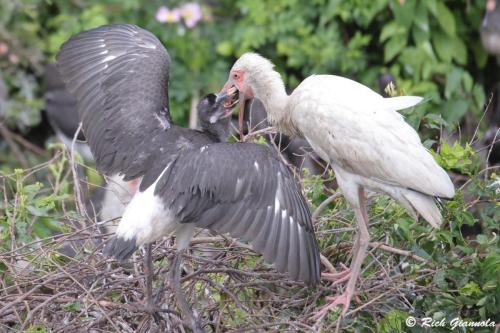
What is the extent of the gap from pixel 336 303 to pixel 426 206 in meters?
0.50

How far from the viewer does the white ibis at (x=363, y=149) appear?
4.11 metres

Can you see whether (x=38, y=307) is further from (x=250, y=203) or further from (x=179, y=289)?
(x=250, y=203)

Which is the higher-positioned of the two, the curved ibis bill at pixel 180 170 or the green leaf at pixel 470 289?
the curved ibis bill at pixel 180 170

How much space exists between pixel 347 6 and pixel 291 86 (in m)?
0.75

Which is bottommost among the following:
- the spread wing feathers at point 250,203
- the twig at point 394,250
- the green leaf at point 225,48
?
the green leaf at point 225,48

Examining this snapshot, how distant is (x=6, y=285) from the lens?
447 cm

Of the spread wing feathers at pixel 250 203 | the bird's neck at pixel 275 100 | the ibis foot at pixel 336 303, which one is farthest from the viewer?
the bird's neck at pixel 275 100

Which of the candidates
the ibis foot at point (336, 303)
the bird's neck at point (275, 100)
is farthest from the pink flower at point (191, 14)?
the ibis foot at point (336, 303)

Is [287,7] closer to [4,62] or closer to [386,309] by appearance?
[4,62]

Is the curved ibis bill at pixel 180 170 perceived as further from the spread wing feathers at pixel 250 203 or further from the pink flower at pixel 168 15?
the pink flower at pixel 168 15

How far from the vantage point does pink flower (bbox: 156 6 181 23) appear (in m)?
8.38

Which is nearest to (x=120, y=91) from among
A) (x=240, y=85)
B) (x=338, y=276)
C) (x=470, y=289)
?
(x=240, y=85)

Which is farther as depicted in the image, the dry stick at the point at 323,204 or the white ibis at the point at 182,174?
the dry stick at the point at 323,204

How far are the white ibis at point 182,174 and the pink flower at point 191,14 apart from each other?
12.2 feet
